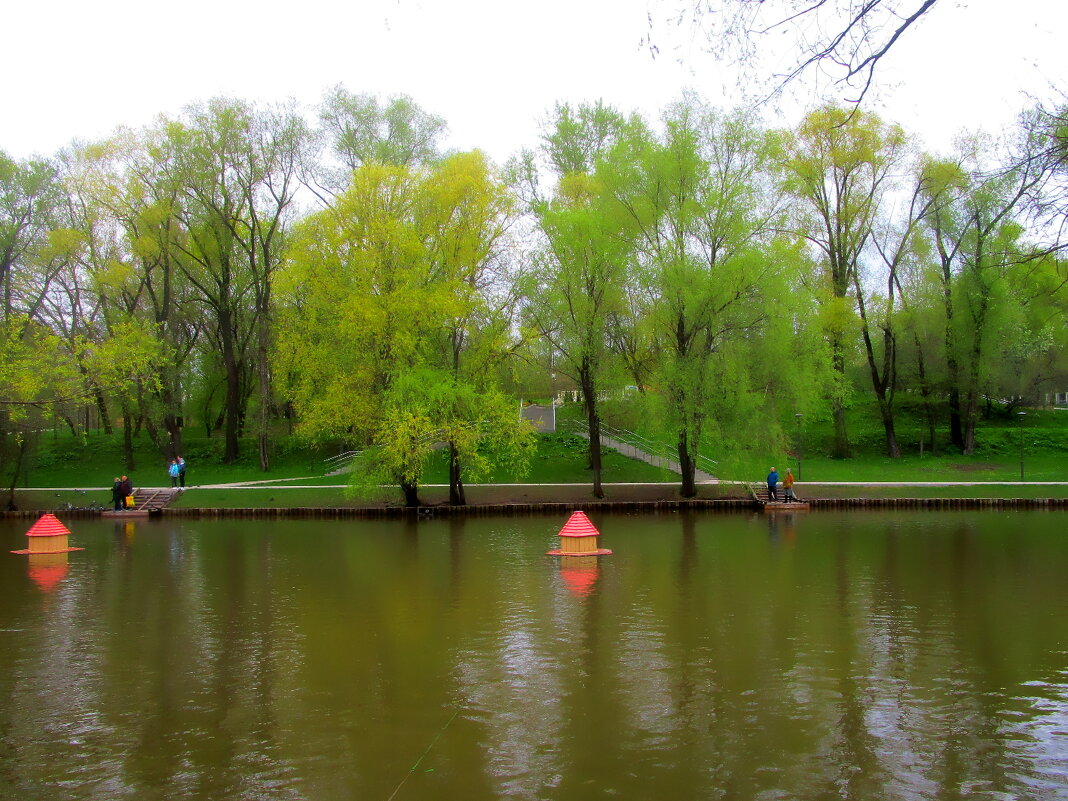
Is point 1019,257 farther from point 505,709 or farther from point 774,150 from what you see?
point 774,150

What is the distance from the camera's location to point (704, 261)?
31125 mm

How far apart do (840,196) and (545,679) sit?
3464 cm

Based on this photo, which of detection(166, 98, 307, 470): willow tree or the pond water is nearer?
the pond water

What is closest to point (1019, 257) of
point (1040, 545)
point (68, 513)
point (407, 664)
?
point (407, 664)

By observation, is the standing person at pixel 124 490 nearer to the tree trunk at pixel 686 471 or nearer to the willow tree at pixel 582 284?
the willow tree at pixel 582 284

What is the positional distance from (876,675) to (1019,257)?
4687 mm

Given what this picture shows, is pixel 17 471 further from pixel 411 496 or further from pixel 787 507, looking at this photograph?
pixel 787 507

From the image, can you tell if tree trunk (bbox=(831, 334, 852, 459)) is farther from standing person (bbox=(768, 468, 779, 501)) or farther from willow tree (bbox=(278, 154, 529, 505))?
willow tree (bbox=(278, 154, 529, 505))

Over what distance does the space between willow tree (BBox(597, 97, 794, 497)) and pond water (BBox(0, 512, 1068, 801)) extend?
12.5m

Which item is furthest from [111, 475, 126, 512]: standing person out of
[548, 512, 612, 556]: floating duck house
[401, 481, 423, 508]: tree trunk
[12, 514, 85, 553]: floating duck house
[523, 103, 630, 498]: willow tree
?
[548, 512, 612, 556]: floating duck house

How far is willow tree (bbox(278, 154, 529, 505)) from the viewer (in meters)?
29.1

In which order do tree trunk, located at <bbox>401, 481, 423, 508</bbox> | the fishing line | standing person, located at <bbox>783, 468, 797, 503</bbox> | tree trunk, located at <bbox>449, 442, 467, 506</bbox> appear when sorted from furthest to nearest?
tree trunk, located at <bbox>449, 442, 467, 506</bbox>, tree trunk, located at <bbox>401, 481, 423, 508</bbox>, standing person, located at <bbox>783, 468, 797, 503</bbox>, the fishing line

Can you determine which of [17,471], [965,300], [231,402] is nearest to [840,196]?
[965,300]

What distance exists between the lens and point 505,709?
8.17 metres
